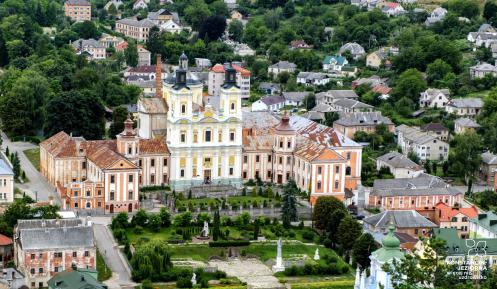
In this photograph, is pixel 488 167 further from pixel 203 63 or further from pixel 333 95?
pixel 203 63

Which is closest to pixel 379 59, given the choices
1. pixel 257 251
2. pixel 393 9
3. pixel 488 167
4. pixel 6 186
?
pixel 393 9

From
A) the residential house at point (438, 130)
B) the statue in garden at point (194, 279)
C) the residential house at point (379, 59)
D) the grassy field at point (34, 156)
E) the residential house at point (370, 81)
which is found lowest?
the statue in garden at point (194, 279)

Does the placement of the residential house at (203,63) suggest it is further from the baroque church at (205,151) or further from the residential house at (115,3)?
the baroque church at (205,151)

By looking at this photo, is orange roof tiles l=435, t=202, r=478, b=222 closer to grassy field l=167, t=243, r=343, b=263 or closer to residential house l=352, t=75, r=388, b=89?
grassy field l=167, t=243, r=343, b=263

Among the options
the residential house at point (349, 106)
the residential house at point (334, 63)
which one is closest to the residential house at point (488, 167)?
the residential house at point (349, 106)

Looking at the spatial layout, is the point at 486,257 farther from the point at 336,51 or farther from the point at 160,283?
the point at 336,51

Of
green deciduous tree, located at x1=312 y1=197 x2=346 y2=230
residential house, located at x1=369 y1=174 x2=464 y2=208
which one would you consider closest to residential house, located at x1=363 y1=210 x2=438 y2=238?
green deciduous tree, located at x1=312 y1=197 x2=346 y2=230
